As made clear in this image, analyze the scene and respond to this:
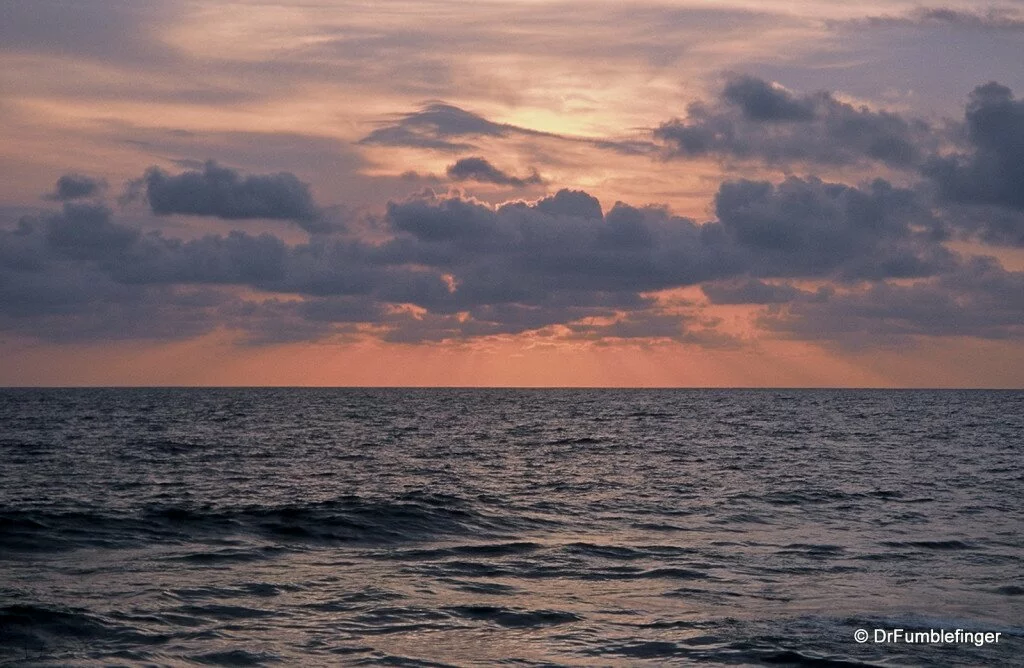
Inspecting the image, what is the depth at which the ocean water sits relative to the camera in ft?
56.7

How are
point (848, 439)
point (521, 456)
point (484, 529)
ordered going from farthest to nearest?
point (848, 439) → point (521, 456) → point (484, 529)

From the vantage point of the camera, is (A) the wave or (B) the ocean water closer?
(B) the ocean water

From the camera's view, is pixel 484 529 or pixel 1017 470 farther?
pixel 1017 470

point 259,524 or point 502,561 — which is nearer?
point 502,561

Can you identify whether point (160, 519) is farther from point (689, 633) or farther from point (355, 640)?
point (689, 633)

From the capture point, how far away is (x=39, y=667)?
1609 centimetres

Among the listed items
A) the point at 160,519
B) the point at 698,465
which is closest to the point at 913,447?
the point at 698,465

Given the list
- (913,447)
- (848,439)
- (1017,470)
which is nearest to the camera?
(1017,470)

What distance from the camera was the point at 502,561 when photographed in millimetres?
25594

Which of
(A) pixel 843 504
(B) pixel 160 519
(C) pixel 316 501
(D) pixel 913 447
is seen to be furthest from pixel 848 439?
(B) pixel 160 519

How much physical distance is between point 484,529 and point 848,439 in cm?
5541

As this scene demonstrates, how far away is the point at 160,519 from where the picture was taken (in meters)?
31.4

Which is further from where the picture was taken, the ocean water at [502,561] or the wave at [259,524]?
the wave at [259,524]

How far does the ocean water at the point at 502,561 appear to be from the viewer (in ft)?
56.7
